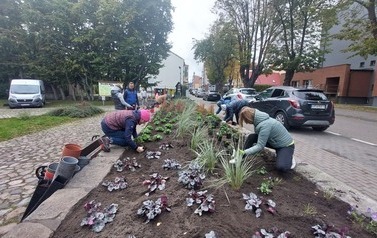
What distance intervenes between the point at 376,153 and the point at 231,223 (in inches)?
251

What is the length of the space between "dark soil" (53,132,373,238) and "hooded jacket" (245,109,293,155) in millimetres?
526

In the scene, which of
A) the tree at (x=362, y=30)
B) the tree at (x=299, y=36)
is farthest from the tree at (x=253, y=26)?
the tree at (x=362, y=30)

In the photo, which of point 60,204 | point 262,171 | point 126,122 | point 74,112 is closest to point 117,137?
point 126,122

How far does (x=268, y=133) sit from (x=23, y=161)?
190 inches

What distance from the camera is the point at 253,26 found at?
88.2 ft

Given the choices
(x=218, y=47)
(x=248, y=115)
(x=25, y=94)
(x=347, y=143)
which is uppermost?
(x=218, y=47)

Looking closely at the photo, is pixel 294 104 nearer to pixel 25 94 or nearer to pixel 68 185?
pixel 68 185

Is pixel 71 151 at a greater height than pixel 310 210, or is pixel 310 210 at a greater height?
pixel 71 151

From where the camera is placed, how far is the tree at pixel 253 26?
→ 83.7 ft

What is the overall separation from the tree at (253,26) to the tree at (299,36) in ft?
5.71

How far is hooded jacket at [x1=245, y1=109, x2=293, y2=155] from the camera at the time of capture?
338 cm

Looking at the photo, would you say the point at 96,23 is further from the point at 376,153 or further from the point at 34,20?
the point at 376,153

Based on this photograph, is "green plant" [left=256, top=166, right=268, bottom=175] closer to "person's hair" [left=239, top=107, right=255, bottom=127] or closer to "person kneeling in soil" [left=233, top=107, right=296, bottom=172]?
"person kneeling in soil" [left=233, top=107, right=296, bottom=172]

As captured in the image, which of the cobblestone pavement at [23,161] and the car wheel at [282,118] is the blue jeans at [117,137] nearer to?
the cobblestone pavement at [23,161]
